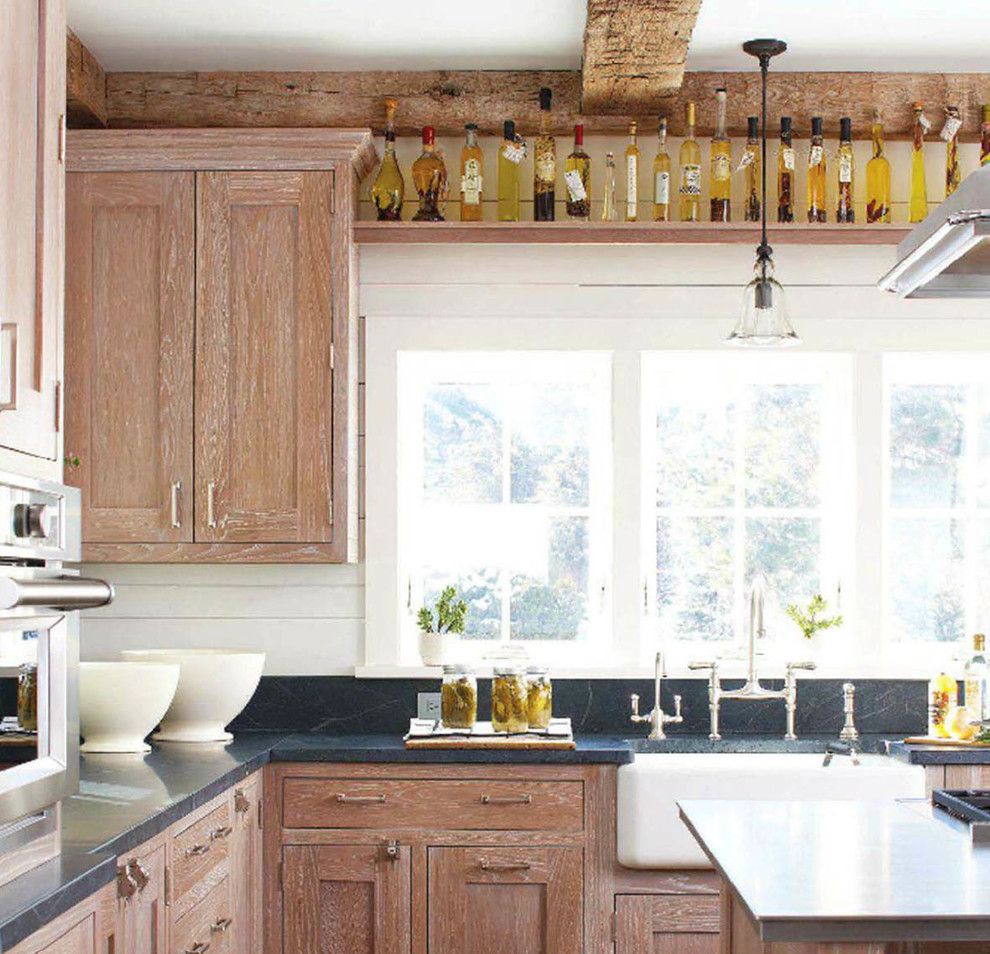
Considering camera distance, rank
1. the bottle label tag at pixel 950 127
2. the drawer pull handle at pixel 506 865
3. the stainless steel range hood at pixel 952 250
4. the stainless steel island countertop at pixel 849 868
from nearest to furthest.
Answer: the stainless steel island countertop at pixel 849 868
the stainless steel range hood at pixel 952 250
the drawer pull handle at pixel 506 865
the bottle label tag at pixel 950 127

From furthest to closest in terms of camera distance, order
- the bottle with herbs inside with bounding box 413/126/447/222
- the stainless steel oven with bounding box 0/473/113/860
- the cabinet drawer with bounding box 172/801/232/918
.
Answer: the bottle with herbs inside with bounding box 413/126/447/222 < the cabinet drawer with bounding box 172/801/232/918 < the stainless steel oven with bounding box 0/473/113/860

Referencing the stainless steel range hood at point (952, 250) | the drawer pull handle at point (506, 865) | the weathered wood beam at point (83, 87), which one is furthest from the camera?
the weathered wood beam at point (83, 87)

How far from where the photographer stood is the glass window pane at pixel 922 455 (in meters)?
4.69

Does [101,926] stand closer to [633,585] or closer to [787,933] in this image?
[787,933]

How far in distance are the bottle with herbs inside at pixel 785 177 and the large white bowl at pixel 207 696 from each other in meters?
2.06

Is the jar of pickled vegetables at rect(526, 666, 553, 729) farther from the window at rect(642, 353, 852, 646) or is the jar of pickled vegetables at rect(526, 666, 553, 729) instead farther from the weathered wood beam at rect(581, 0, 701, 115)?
the weathered wood beam at rect(581, 0, 701, 115)

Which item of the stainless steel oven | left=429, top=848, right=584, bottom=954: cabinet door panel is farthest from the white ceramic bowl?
the stainless steel oven

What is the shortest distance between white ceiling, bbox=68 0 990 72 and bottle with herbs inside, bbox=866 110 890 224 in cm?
20

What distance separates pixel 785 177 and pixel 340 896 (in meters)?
2.46

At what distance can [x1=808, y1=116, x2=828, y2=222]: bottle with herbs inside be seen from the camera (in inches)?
174

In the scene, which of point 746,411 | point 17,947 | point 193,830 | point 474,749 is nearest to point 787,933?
Answer: point 17,947

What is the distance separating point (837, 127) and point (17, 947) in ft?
11.4

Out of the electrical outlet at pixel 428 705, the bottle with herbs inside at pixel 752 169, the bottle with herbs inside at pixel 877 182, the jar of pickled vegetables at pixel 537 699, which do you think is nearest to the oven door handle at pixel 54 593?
the jar of pickled vegetables at pixel 537 699

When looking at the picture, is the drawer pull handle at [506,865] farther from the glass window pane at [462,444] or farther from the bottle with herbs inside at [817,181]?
the bottle with herbs inside at [817,181]
